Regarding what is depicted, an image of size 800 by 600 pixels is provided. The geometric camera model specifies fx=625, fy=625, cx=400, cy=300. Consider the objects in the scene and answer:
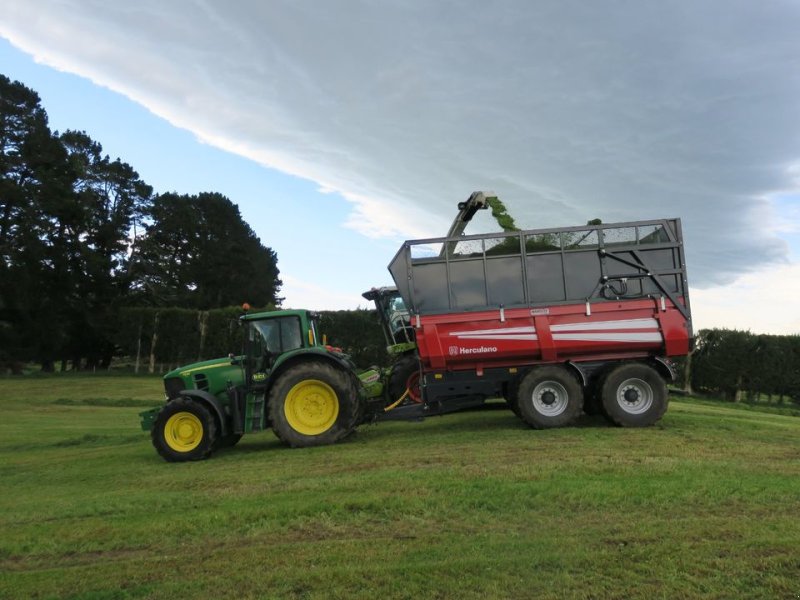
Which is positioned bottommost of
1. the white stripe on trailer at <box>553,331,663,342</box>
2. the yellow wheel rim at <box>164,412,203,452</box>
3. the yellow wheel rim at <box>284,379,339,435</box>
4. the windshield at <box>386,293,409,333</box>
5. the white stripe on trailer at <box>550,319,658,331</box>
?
the yellow wheel rim at <box>164,412,203,452</box>

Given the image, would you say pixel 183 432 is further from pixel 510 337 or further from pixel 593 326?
pixel 593 326

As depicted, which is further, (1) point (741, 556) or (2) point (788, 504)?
(2) point (788, 504)

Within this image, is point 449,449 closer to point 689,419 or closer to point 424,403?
point 424,403

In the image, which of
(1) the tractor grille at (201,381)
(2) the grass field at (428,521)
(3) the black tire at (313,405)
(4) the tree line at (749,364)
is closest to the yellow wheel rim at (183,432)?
(2) the grass field at (428,521)

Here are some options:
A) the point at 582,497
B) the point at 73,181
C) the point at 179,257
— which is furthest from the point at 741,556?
the point at 179,257

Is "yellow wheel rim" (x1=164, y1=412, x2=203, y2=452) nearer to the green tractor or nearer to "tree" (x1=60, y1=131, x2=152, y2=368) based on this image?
the green tractor

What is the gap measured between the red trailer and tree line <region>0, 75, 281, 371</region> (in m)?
27.6

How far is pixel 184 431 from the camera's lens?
9.12m

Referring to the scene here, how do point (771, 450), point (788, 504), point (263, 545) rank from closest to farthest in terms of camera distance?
point (263, 545) < point (788, 504) < point (771, 450)

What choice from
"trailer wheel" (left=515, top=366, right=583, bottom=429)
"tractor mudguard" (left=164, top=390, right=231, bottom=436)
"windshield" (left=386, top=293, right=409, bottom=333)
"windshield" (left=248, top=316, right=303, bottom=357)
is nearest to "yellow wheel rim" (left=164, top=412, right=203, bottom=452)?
"tractor mudguard" (left=164, top=390, right=231, bottom=436)

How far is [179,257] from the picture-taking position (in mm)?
50656

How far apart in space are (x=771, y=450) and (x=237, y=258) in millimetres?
50431

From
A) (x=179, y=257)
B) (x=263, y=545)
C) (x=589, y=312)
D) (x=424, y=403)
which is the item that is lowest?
(x=263, y=545)

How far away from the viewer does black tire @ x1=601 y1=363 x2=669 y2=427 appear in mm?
9461
